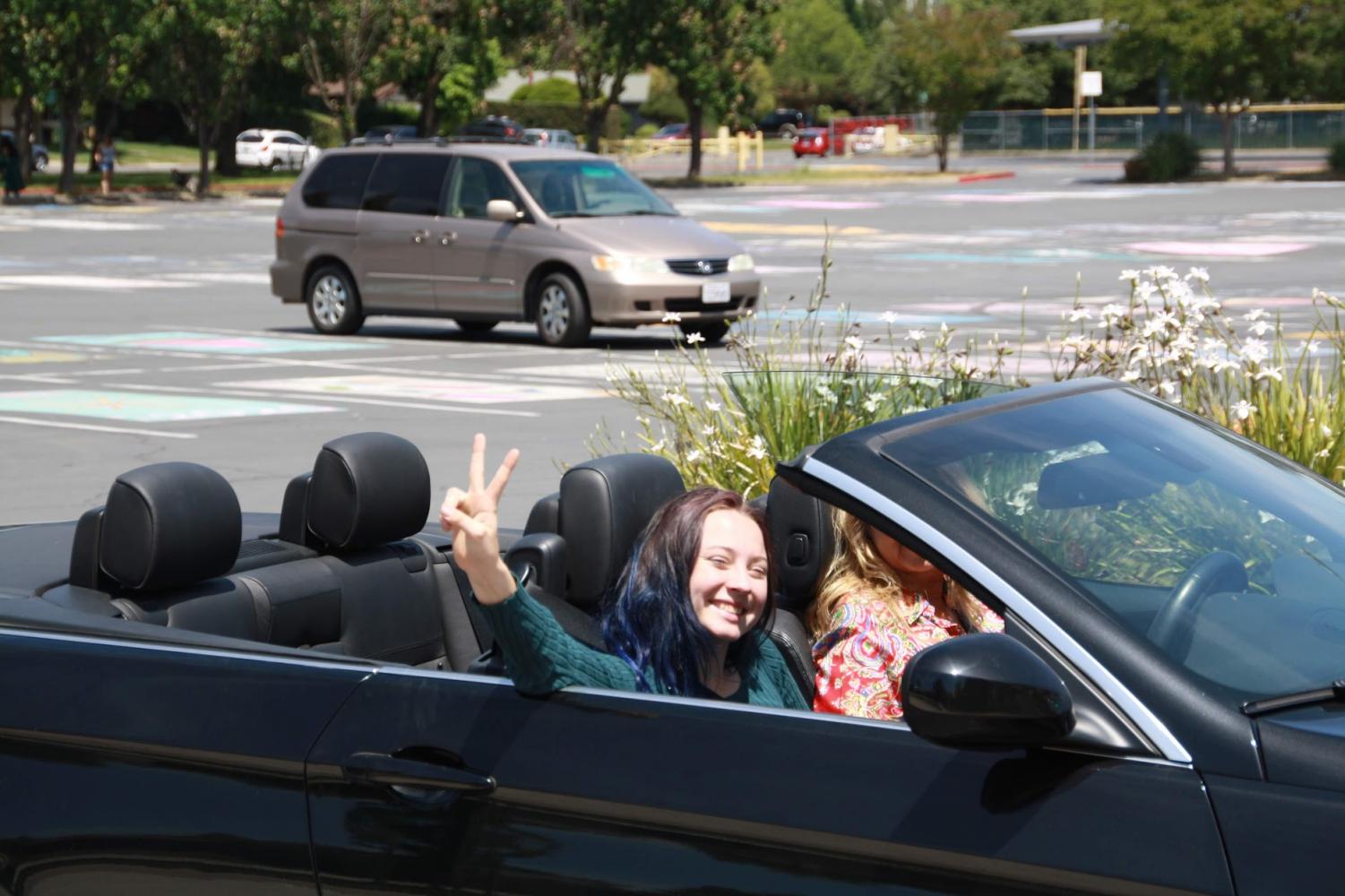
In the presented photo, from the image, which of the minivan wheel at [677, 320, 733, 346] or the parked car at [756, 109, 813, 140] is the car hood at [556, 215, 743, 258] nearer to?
the minivan wheel at [677, 320, 733, 346]

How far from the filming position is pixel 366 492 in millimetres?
4250

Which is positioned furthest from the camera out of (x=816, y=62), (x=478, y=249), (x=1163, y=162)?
(x=816, y=62)

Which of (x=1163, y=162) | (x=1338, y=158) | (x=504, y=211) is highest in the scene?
(x=1338, y=158)

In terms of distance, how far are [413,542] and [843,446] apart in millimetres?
1829

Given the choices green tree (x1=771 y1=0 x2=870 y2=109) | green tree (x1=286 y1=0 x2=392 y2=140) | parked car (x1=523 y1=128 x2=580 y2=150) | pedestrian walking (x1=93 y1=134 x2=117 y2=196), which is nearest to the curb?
parked car (x1=523 y1=128 x2=580 y2=150)

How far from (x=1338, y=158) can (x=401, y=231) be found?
1587 inches

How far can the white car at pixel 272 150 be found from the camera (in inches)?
2660

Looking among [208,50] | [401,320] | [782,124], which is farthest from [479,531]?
[782,124]

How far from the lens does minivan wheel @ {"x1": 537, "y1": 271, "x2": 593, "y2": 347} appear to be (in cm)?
1825

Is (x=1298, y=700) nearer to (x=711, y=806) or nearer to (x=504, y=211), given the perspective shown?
(x=711, y=806)

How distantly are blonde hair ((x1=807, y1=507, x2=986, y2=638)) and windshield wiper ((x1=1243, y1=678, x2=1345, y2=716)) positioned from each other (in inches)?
32.2

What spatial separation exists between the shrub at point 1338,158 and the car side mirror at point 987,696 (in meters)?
54.0

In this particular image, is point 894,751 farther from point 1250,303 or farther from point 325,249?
point 1250,303

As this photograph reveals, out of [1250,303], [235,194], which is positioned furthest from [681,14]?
[1250,303]
